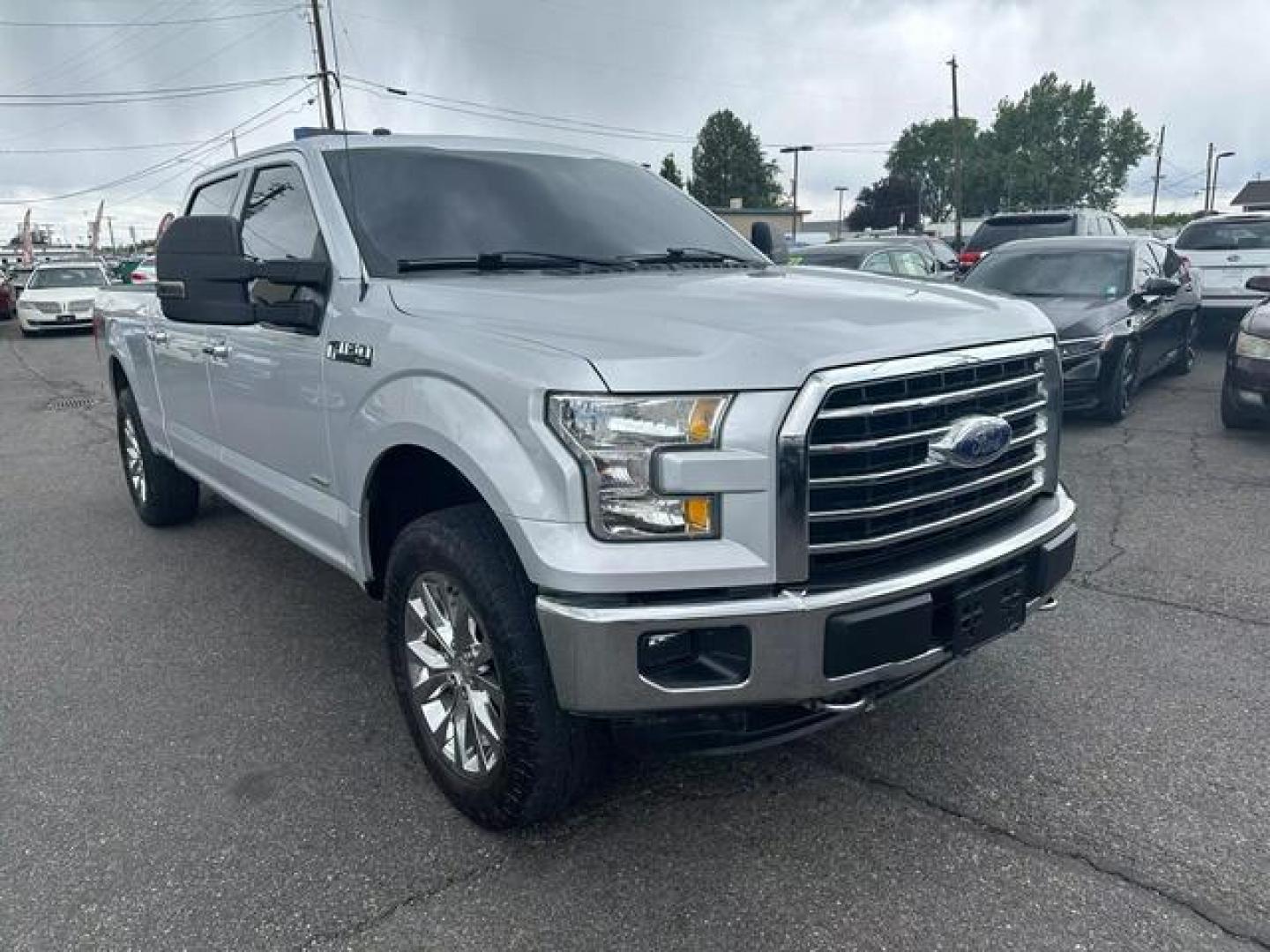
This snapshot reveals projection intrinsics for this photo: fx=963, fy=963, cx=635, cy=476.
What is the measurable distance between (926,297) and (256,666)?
115 inches

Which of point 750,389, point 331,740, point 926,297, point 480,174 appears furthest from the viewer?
point 480,174

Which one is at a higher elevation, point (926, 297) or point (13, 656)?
point (926, 297)

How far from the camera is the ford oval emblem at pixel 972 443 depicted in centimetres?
251

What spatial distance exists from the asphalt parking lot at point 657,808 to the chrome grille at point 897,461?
0.84 m

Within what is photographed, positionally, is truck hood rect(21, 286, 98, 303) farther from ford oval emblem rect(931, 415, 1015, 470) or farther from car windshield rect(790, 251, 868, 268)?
ford oval emblem rect(931, 415, 1015, 470)

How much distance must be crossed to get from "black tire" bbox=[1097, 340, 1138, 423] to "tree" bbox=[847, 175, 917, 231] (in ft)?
255

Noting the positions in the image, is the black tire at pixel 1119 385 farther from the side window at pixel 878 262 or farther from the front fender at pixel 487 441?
the front fender at pixel 487 441

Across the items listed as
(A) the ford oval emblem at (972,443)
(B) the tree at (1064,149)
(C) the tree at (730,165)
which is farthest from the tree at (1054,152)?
(A) the ford oval emblem at (972,443)

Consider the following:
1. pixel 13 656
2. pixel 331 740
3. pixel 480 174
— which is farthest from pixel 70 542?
pixel 480 174

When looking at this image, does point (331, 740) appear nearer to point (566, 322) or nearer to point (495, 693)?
point (495, 693)

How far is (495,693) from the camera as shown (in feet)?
8.50

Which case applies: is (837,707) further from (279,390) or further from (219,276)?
(279,390)

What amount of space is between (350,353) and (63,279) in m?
22.9

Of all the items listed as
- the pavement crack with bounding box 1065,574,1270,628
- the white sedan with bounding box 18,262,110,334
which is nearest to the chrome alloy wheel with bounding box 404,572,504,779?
the pavement crack with bounding box 1065,574,1270,628
